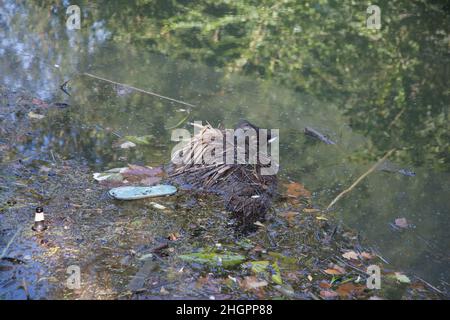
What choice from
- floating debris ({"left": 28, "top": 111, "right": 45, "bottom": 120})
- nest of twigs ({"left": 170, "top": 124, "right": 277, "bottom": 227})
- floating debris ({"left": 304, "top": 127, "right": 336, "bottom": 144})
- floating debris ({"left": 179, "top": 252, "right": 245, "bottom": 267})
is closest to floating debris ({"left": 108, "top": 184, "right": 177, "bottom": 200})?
nest of twigs ({"left": 170, "top": 124, "right": 277, "bottom": 227})

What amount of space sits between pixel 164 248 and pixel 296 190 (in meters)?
1.37

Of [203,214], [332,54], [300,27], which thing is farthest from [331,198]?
[300,27]

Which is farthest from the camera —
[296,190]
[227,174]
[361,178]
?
[361,178]

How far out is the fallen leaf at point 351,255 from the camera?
3.69 metres

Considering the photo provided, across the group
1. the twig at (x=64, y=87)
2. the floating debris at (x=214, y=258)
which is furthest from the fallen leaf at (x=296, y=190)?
the twig at (x=64, y=87)

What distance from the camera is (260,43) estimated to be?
6.95 meters

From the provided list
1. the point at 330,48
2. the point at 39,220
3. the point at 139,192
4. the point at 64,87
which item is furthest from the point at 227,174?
the point at 330,48

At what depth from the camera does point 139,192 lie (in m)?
4.07

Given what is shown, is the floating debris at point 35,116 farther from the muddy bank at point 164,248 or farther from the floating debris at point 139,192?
the floating debris at point 139,192

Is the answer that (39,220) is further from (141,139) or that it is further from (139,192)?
(141,139)

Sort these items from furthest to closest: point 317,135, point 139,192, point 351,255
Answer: point 317,135 → point 139,192 → point 351,255

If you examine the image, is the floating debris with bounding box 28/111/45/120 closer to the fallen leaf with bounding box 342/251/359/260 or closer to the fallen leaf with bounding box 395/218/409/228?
the fallen leaf with bounding box 342/251/359/260

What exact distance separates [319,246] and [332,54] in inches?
149
